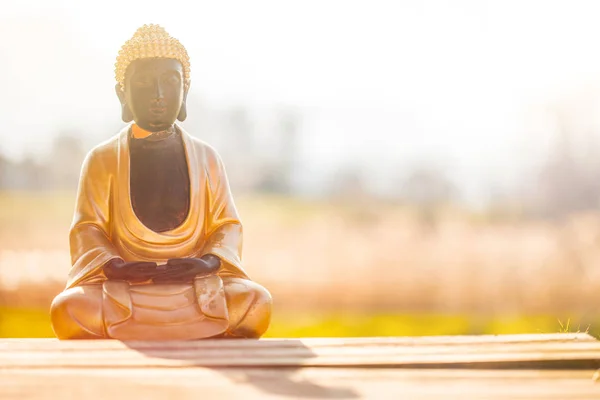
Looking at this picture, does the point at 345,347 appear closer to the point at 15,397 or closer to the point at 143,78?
the point at 15,397

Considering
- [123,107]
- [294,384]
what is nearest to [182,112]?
[123,107]

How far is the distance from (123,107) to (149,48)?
31cm

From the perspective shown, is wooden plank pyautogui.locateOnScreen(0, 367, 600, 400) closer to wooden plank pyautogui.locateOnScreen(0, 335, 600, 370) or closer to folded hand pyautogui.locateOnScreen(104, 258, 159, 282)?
wooden plank pyautogui.locateOnScreen(0, 335, 600, 370)

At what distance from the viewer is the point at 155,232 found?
3420 millimetres

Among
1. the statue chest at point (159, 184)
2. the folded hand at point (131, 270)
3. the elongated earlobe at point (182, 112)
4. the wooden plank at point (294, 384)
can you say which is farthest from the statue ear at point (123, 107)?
the wooden plank at point (294, 384)

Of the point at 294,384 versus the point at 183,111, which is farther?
the point at 183,111

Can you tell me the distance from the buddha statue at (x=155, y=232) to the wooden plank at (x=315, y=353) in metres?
0.19

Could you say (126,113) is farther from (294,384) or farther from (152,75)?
(294,384)

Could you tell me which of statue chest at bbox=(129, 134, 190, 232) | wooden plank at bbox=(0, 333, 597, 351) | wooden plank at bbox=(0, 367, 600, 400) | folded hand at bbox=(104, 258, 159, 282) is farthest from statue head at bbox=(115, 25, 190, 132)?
wooden plank at bbox=(0, 367, 600, 400)

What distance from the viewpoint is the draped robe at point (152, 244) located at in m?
3.22

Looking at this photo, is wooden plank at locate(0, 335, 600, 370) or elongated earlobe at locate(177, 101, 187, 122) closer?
wooden plank at locate(0, 335, 600, 370)

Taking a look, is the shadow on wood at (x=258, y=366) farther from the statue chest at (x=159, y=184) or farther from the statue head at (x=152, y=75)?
the statue head at (x=152, y=75)

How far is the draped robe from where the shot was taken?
3217mm

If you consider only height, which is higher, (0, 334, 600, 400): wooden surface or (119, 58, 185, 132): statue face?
(119, 58, 185, 132): statue face
